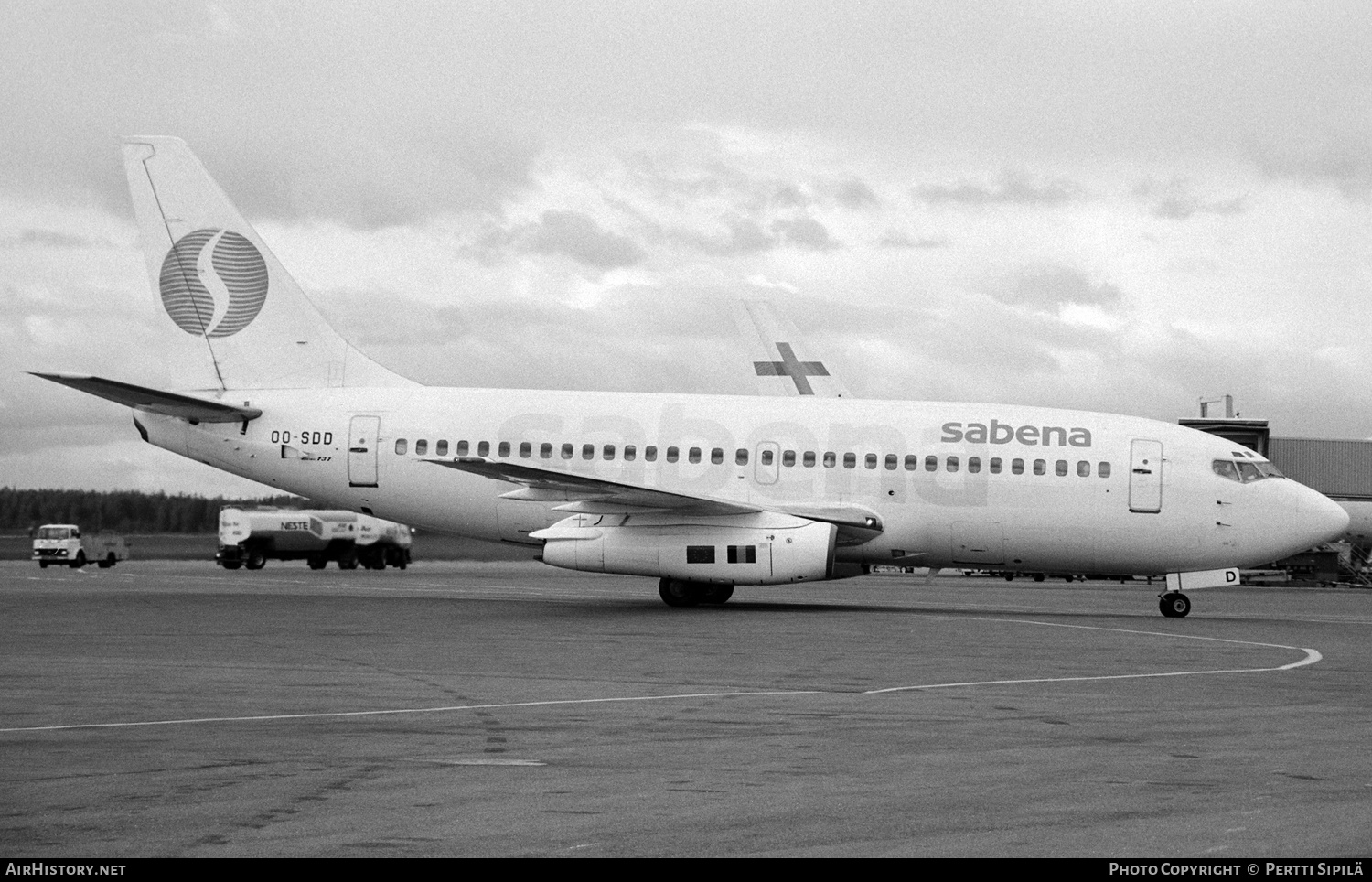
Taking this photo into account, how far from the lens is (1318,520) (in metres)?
30.5

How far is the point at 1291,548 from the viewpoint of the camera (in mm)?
30531

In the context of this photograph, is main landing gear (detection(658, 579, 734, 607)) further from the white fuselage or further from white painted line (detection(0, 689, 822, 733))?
white painted line (detection(0, 689, 822, 733))

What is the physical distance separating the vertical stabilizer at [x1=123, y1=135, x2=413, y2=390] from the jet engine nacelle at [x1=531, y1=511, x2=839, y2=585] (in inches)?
311

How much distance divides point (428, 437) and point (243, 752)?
21364 millimetres

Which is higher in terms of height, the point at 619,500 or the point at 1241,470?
the point at 1241,470

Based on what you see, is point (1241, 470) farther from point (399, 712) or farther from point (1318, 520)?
point (399, 712)

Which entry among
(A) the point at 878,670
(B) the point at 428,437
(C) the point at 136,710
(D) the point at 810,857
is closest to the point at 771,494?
(B) the point at 428,437

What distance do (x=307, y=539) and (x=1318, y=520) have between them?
49.8 m

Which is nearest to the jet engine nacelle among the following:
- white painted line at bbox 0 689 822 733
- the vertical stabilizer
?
the vertical stabilizer

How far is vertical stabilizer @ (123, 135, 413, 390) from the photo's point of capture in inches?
1309

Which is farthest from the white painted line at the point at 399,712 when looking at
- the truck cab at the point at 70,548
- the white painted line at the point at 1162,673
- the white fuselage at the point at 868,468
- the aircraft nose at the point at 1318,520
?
the truck cab at the point at 70,548

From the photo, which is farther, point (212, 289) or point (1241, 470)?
point (212, 289)

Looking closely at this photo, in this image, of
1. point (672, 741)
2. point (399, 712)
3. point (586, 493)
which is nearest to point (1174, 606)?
point (586, 493)
